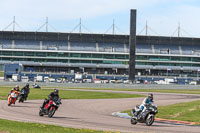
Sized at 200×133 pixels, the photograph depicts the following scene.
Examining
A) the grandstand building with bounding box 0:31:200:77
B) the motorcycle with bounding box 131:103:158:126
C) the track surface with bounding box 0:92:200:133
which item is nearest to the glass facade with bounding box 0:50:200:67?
the grandstand building with bounding box 0:31:200:77

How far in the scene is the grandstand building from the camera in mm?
155000

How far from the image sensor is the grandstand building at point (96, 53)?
509 feet

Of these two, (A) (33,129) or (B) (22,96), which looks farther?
(B) (22,96)

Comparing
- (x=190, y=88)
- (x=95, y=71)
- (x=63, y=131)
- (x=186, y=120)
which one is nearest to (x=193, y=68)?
(x=95, y=71)

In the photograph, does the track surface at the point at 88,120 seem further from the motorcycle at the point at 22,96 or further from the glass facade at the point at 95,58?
the glass facade at the point at 95,58

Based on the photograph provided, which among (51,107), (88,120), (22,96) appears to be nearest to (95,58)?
(22,96)

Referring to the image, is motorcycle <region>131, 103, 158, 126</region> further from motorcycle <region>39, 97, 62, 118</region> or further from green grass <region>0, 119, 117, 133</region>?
motorcycle <region>39, 97, 62, 118</region>

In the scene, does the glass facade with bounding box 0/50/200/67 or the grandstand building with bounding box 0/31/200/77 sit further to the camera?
the grandstand building with bounding box 0/31/200/77

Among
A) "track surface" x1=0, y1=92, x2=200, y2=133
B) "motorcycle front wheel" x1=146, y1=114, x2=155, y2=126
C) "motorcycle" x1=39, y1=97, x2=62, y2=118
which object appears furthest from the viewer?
"motorcycle" x1=39, y1=97, x2=62, y2=118

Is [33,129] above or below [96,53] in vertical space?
below

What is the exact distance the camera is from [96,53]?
15562 centimetres

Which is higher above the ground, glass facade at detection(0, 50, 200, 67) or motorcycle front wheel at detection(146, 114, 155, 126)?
glass facade at detection(0, 50, 200, 67)

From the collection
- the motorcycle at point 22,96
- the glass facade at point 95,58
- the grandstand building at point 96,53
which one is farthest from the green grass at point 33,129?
the glass facade at point 95,58

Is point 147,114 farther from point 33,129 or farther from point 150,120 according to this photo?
point 33,129
